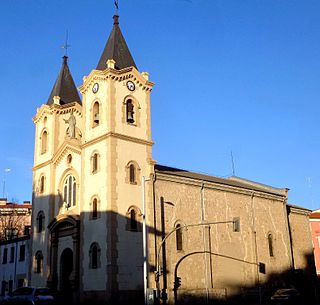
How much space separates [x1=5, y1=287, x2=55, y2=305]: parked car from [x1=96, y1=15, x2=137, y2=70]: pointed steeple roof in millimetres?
18368

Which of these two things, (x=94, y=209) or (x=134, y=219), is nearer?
(x=134, y=219)

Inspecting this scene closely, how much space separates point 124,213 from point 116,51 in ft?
48.0

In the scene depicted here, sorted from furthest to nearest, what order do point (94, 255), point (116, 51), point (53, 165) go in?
point (53, 165)
point (116, 51)
point (94, 255)

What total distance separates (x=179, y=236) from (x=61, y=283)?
33.9 feet

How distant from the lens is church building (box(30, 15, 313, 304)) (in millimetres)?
33281

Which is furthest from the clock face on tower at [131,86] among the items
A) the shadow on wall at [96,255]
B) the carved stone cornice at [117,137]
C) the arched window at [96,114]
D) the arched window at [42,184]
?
the arched window at [42,184]

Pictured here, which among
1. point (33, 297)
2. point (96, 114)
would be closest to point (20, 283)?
point (33, 297)

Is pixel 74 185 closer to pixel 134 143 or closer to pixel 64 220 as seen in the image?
pixel 64 220

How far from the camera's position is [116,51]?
39875 mm

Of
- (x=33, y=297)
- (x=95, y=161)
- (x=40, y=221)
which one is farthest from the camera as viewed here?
(x=40, y=221)

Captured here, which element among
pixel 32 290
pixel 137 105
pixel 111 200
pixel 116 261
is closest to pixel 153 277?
pixel 116 261

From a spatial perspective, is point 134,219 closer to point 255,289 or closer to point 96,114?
point 96,114

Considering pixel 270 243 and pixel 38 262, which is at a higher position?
pixel 270 243

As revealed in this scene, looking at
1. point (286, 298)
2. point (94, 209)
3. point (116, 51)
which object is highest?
point (116, 51)
